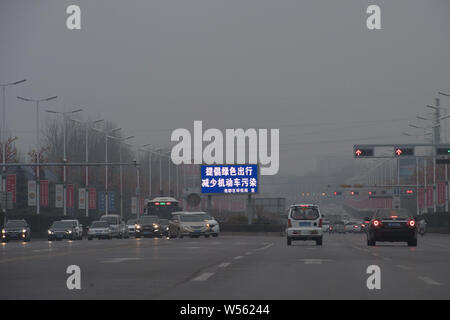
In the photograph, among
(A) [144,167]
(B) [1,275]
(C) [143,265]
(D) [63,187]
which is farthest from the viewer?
(A) [144,167]

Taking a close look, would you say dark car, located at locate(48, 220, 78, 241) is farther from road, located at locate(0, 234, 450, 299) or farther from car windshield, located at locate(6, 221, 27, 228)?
road, located at locate(0, 234, 450, 299)

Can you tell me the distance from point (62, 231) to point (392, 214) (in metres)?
31.3

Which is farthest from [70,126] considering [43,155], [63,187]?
[63,187]

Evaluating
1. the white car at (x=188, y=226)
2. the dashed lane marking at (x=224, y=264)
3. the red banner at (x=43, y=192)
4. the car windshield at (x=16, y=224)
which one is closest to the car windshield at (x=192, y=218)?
the white car at (x=188, y=226)

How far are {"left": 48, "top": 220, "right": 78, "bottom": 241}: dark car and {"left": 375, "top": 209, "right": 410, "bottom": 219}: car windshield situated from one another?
100 ft

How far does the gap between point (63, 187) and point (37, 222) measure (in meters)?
10.7

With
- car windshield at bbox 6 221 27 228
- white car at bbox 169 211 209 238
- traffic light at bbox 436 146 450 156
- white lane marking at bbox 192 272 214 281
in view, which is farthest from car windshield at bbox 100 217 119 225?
white lane marking at bbox 192 272 214 281

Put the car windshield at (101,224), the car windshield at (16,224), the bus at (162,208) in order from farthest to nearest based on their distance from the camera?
the bus at (162,208)
the car windshield at (101,224)
the car windshield at (16,224)

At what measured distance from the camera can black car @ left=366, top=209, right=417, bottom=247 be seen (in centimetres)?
3747

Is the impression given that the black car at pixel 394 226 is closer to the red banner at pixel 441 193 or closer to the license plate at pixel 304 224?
the license plate at pixel 304 224

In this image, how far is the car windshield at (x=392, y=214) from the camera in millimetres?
37594

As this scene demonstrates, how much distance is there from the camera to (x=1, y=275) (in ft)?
59.5

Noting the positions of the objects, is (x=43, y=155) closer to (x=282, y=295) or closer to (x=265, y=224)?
(x=265, y=224)

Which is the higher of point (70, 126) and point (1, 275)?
point (70, 126)
